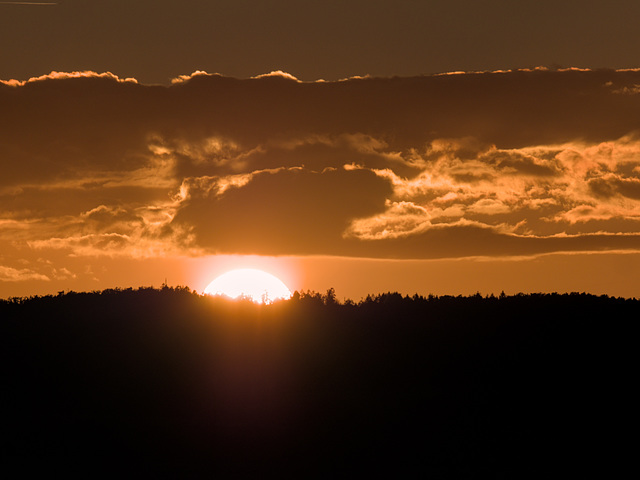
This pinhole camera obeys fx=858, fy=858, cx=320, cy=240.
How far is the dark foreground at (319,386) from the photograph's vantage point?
28.1m

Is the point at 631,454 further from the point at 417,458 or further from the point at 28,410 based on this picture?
the point at 28,410

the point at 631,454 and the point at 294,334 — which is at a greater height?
the point at 294,334

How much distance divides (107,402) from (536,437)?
15.1 m

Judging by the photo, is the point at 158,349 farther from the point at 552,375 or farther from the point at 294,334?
the point at 552,375

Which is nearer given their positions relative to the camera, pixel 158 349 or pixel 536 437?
pixel 536 437

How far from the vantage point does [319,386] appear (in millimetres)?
31500

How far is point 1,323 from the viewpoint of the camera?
122 ft

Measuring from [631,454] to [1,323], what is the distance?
26.0 metres

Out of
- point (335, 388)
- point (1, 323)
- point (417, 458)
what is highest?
point (1, 323)

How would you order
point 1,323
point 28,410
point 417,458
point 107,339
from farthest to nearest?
point 1,323 → point 107,339 → point 28,410 → point 417,458

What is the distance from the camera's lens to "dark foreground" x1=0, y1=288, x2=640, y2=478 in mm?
28141

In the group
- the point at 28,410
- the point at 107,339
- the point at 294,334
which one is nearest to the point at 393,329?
the point at 294,334

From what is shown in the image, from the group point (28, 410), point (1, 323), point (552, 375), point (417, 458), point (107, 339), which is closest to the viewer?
point (417, 458)

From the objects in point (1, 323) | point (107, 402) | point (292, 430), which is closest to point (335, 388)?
point (292, 430)
